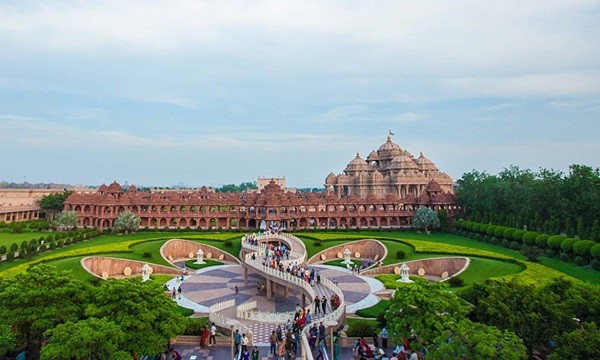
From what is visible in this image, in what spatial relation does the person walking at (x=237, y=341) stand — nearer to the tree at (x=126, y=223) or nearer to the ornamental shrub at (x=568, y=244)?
the ornamental shrub at (x=568, y=244)

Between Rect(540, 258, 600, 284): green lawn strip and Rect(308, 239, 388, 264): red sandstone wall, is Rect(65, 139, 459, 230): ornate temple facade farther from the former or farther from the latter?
Rect(540, 258, 600, 284): green lawn strip

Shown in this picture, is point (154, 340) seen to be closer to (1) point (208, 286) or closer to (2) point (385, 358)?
→ (2) point (385, 358)

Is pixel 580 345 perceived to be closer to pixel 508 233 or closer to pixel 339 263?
pixel 339 263

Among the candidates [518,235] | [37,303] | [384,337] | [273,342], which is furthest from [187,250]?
[518,235]

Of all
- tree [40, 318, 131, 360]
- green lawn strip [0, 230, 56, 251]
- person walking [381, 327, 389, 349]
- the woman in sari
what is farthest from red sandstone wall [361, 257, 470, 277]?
green lawn strip [0, 230, 56, 251]

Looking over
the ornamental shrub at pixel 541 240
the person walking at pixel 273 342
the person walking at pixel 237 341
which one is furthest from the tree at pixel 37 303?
the ornamental shrub at pixel 541 240

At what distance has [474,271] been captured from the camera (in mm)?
40375

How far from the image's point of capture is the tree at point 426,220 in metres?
68.5

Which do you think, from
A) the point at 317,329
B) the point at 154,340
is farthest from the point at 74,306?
the point at 317,329

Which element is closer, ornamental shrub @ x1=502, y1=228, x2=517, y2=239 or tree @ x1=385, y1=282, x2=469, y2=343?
tree @ x1=385, y1=282, x2=469, y2=343

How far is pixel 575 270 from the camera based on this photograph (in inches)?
1559

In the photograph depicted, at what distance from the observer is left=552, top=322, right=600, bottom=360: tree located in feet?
55.5

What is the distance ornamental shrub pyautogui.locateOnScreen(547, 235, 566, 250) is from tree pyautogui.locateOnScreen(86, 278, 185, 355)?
143 feet

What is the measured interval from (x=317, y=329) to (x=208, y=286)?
62.1ft
